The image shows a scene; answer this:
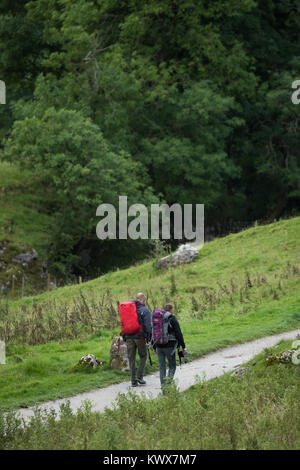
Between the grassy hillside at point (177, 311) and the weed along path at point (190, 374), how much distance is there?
36cm

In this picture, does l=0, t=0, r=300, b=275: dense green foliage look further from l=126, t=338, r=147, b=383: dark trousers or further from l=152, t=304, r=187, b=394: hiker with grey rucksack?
l=152, t=304, r=187, b=394: hiker with grey rucksack

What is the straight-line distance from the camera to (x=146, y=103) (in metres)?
43.1

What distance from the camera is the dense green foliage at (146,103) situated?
3644 cm

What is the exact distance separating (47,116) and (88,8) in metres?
9.11

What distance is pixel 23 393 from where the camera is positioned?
46.7ft

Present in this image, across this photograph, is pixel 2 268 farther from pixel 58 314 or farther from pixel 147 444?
pixel 147 444

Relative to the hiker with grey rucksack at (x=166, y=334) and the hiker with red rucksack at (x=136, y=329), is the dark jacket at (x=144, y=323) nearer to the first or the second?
the hiker with red rucksack at (x=136, y=329)

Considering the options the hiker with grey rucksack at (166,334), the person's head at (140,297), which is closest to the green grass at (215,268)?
the person's head at (140,297)

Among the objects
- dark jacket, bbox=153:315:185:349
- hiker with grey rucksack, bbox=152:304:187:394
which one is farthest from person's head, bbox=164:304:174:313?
dark jacket, bbox=153:315:185:349

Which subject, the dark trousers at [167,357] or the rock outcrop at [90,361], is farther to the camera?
the rock outcrop at [90,361]

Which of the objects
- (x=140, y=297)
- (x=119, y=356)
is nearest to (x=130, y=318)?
(x=140, y=297)

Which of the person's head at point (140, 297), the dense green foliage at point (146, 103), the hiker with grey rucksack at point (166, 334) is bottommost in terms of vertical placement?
the hiker with grey rucksack at point (166, 334)

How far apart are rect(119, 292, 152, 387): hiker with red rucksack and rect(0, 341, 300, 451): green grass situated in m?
2.32

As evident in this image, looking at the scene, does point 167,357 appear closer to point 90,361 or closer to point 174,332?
point 174,332
